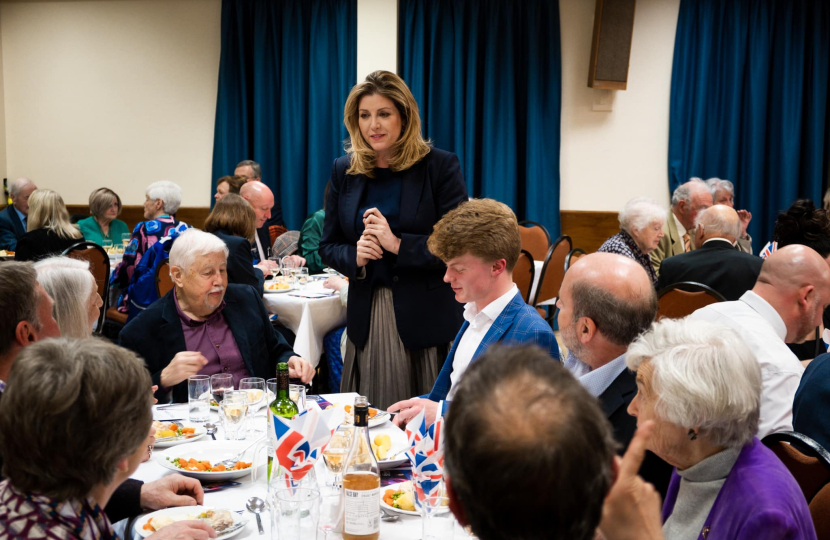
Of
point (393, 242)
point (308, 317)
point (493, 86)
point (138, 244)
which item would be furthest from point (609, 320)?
point (493, 86)

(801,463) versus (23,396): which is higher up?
(23,396)

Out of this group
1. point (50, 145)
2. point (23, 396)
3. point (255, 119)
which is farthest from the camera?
point (50, 145)

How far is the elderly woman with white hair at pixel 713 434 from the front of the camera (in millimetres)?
1222

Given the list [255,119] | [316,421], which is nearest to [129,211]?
[255,119]

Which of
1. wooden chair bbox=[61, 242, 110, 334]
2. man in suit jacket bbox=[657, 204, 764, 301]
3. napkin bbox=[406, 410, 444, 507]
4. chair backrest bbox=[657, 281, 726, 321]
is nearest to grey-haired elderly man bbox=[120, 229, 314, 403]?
napkin bbox=[406, 410, 444, 507]

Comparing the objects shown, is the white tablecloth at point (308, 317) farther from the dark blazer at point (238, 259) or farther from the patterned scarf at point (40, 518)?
the patterned scarf at point (40, 518)

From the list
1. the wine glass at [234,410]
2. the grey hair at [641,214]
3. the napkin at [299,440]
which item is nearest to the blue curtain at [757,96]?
the grey hair at [641,214]

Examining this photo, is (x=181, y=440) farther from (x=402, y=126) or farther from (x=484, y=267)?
(x=402, y=126)

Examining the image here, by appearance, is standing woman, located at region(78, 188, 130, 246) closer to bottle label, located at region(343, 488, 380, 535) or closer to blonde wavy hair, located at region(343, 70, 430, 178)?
blonde wavy hair, located at region(343, 70, 430, 178)

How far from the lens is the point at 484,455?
2.49ft

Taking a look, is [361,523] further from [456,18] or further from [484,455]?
[456,18]

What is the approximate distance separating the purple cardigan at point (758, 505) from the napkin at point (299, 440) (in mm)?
761

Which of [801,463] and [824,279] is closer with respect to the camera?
[801,463]

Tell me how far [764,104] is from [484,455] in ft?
23.4
